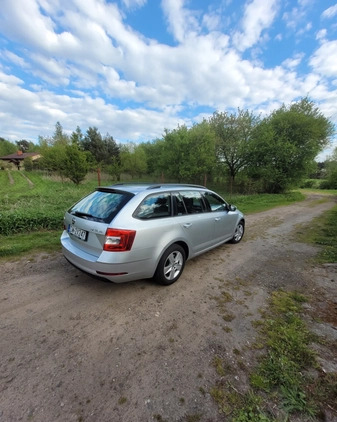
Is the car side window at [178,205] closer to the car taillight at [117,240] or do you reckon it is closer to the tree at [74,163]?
the car taillight at [117,240]

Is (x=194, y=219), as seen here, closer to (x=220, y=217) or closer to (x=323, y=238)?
(x=220, y=217)

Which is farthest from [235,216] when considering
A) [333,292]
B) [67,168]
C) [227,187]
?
[67,168]

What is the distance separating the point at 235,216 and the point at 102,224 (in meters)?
3.43

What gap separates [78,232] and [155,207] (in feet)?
3.94

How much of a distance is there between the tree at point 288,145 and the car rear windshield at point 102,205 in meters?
17.6

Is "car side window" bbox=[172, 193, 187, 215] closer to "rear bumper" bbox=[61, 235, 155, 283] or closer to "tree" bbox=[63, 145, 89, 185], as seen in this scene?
"rear bumper" bbox=[61, 235, 155, 283]

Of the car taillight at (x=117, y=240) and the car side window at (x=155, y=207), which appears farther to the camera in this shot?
the car side window at (x=155, y=207)

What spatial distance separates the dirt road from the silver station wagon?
18.5 inches

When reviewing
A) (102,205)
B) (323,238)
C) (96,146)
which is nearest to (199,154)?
(323,238)

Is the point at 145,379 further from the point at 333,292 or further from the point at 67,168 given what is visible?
the point at 67,168

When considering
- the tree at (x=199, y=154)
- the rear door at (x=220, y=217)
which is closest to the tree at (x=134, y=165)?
the tree at (x=199, y=154)

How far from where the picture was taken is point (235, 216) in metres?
4.83

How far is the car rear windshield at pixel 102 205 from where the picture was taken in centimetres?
267

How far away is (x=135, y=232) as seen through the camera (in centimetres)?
252
